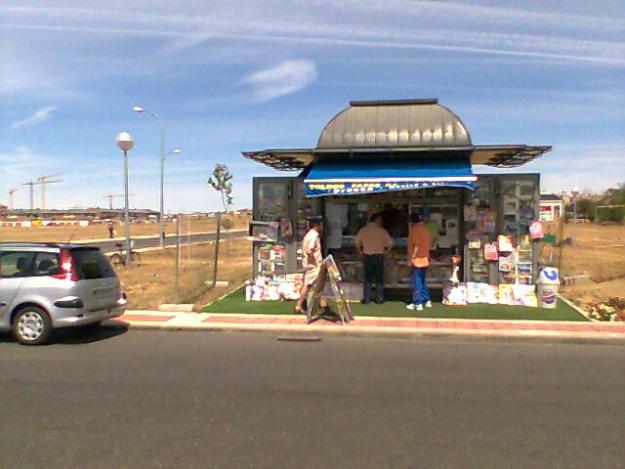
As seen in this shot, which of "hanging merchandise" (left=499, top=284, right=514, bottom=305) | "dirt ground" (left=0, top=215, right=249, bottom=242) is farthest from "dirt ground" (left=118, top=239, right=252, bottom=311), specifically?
"dirt ground" (left=0, top=215, right=249, bottom=242)

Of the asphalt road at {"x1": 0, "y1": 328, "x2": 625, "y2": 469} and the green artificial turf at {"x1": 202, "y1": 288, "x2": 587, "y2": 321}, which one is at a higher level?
the green artificial turf at {"x1": 202, "y1": 288, "x2": 587, "y2": 321}

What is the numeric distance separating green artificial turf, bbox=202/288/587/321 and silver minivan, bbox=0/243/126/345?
2.84 metres

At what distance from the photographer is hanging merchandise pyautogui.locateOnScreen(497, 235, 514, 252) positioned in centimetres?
1114

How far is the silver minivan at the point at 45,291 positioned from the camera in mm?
8125

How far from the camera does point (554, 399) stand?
5.55 m

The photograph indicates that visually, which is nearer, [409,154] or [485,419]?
[485,419]

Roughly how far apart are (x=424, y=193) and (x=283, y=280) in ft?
11.8

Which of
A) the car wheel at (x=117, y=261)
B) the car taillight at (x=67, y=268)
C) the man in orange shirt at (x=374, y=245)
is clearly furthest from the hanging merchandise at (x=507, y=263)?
the car wheel at (x=117, y=261)

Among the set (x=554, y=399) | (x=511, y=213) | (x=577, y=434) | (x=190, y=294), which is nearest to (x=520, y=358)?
(x=554, y=399)

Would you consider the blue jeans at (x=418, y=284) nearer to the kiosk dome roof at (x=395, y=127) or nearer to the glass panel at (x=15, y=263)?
the kiosk dome roof at (x=395, y=127)

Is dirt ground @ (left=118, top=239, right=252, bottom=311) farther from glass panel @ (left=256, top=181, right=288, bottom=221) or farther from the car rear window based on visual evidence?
the car rear window

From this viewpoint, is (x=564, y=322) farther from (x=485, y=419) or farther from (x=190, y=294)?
(x=190, y=294)

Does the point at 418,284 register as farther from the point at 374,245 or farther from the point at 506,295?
the point at 506,295

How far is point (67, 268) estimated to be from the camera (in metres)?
8.30
